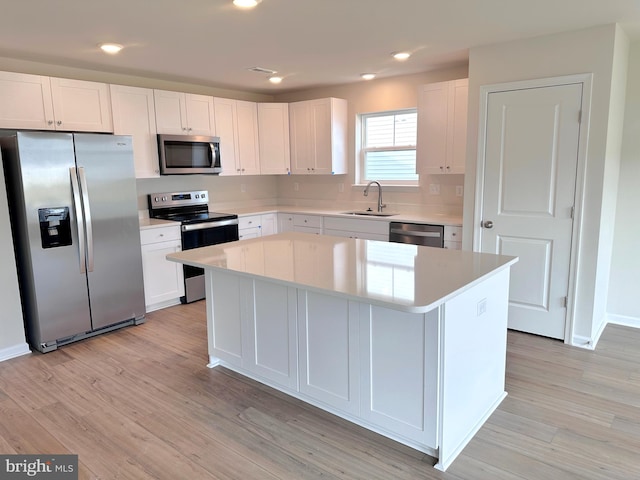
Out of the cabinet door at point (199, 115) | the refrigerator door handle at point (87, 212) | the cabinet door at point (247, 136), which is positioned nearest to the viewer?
the refrigerator door handle at point (87, 212)

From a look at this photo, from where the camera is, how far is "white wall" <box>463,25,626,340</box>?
125 inches

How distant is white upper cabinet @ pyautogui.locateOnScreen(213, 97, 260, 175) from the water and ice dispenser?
205cm

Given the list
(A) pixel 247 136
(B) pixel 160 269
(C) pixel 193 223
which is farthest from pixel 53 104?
(A) pixel 247 136

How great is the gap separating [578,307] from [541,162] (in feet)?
3.80

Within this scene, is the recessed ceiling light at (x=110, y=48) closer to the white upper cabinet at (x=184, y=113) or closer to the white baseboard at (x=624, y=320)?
the white upper cabinet at (x=184, y=113)

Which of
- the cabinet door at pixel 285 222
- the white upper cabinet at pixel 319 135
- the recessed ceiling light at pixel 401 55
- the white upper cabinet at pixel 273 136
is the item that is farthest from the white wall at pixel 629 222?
the white upper cabinet at pixel 273 136

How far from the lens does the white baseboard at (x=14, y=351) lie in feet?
11.1

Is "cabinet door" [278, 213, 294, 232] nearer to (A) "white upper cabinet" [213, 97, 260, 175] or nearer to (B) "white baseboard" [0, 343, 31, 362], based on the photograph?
(A) "white upper cabinet" [213, 97, 260, 175]

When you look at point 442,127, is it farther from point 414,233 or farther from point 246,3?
point 246,3

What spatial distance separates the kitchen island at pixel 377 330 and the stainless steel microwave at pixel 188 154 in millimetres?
2045

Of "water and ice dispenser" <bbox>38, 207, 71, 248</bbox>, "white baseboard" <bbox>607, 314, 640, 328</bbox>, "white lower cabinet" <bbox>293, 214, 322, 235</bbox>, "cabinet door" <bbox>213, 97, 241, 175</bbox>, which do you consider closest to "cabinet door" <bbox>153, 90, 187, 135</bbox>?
"cabinet door" <bbox>213, 97, 241, 175</bbox>

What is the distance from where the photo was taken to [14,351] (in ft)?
11.3

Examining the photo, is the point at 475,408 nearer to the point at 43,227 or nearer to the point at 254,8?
the point at 254,8

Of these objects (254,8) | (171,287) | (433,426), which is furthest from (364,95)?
(433,426)
